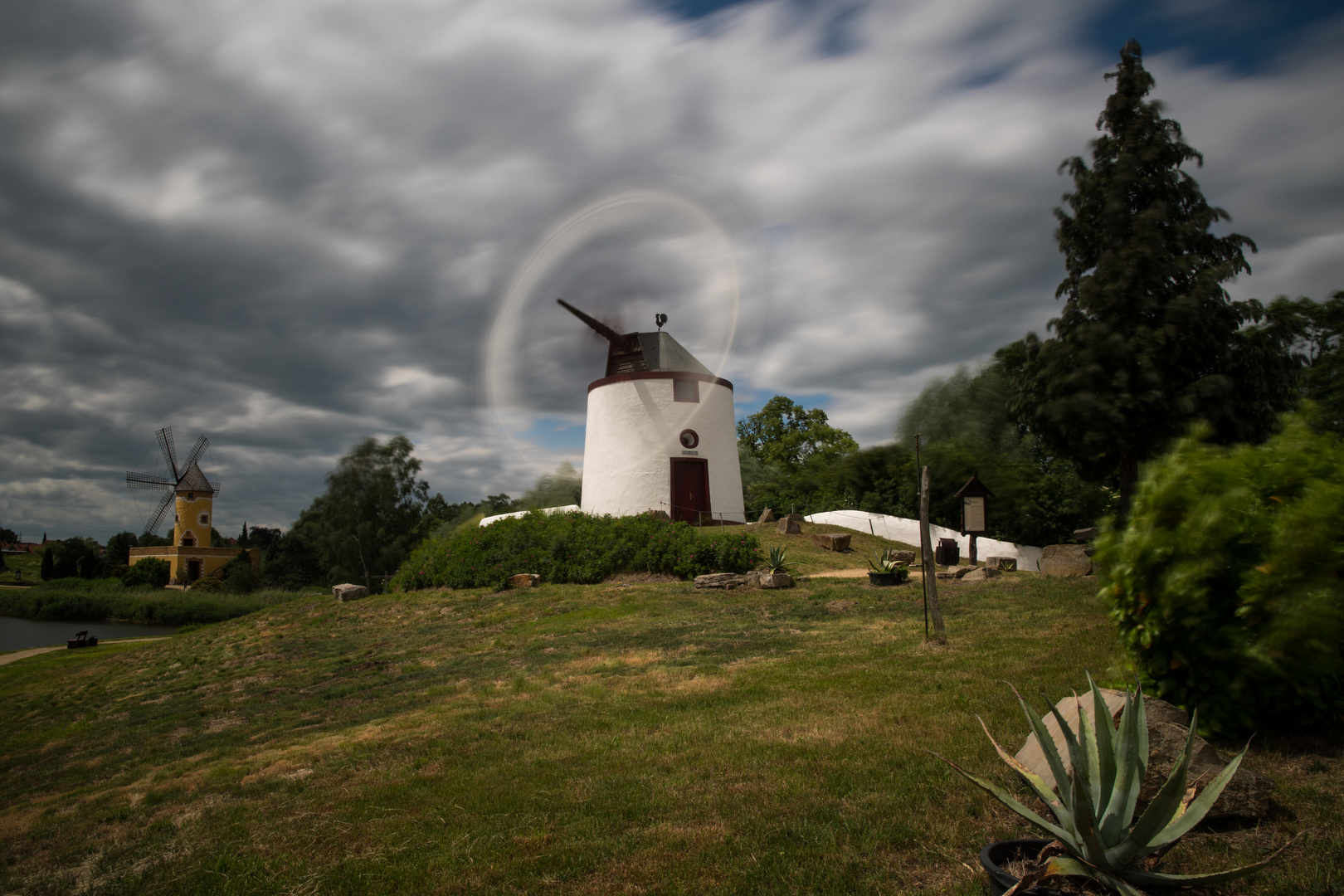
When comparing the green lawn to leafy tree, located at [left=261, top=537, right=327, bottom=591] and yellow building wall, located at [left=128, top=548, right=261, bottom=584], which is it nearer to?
leafy tree, located at [left=261, top=537, right=327, bottom=591]

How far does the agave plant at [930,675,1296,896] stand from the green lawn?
21.7 inches

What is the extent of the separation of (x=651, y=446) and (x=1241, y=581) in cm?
2105

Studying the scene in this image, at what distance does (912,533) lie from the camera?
77.7 ft

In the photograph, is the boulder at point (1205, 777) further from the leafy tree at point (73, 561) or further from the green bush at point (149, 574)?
the leafy tree at point (73, 561)

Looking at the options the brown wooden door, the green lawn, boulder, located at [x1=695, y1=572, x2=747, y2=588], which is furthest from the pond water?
boulder, located at [x1=695, y1=572, x2=747, y2=588]

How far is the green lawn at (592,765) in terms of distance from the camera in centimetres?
380

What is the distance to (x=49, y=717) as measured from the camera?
10.8 metres

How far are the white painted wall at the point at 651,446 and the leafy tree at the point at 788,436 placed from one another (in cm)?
1758

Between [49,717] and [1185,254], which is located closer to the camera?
[49,717]

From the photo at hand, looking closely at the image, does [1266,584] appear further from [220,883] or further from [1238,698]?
[220,883]

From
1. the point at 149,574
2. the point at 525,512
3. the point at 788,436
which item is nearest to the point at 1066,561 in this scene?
the point at 525,512

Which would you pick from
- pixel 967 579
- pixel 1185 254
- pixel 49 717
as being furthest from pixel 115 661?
pixel 1185 254

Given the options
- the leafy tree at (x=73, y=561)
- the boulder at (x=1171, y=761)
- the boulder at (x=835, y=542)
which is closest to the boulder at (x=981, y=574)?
the boulder at (x=835, y=542)

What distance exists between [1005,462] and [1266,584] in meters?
20.5
